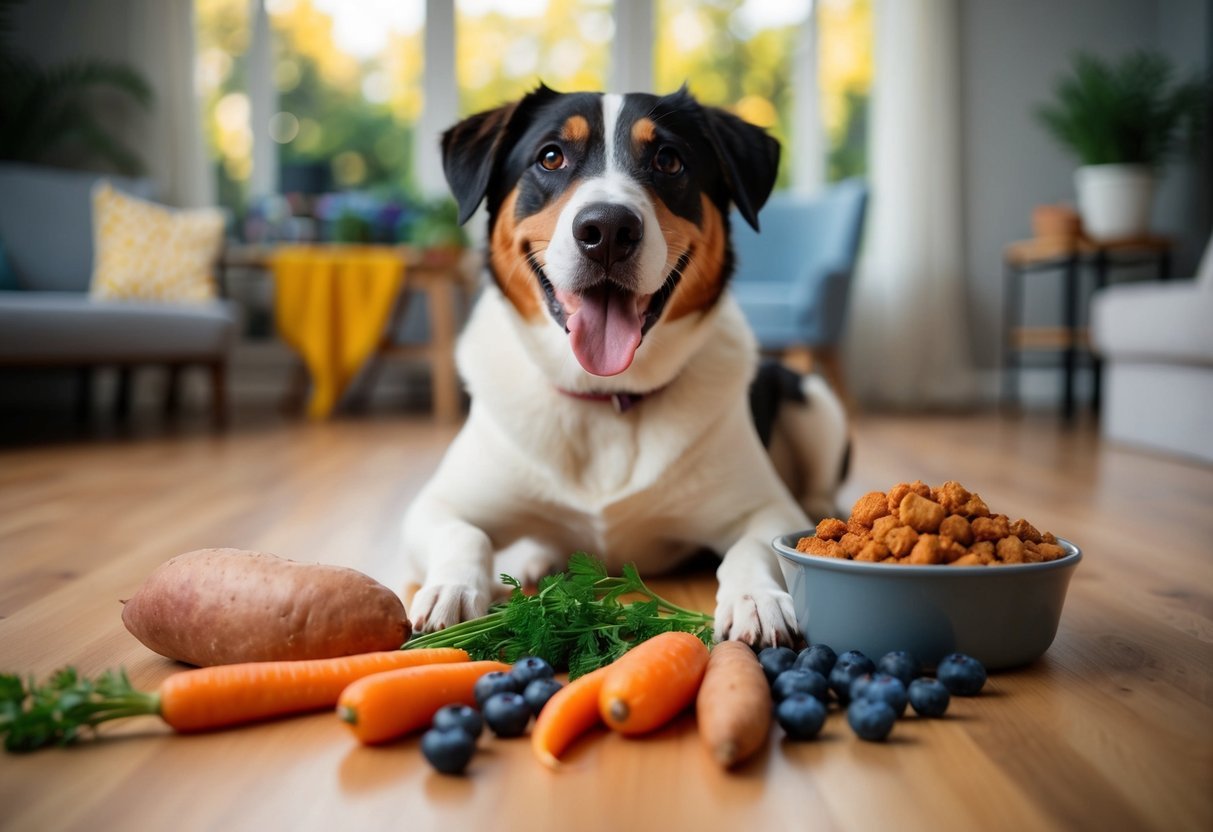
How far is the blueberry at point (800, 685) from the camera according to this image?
1.19 metres

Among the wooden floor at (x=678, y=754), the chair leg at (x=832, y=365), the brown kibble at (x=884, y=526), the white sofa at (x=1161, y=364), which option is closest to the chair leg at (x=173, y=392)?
the wooden floor at (x=678, y=754)

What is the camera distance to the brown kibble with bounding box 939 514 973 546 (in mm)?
1301

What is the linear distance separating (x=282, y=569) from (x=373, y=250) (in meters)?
4.91

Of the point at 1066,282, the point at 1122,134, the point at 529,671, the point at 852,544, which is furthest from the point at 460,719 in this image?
the point at 1066,282

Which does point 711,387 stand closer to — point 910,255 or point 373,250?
point 373,250

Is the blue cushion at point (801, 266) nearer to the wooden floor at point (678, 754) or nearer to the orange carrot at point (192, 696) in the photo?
the wooden floor at point (678, 754)

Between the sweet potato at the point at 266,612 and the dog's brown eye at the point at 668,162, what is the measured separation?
3.15 feet

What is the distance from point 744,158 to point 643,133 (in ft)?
0.85

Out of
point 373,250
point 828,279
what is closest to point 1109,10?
point 828,279

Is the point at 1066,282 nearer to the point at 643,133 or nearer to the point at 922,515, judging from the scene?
the point at 643,133

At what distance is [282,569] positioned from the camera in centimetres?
134

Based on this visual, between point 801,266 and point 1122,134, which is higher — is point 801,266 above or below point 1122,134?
below

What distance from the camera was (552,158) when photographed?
1.84 metres

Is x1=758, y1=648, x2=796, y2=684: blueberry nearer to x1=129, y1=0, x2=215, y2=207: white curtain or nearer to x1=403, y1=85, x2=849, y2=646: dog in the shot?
x1=403, y1=85, x2=849, y2=646: dog
